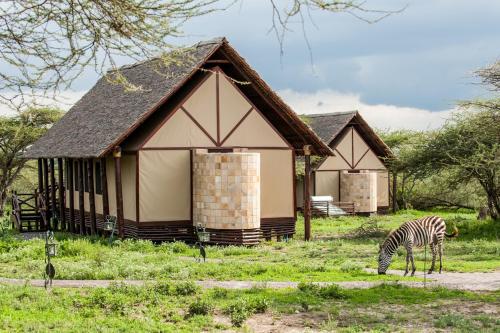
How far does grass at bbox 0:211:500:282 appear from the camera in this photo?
55.1 ft

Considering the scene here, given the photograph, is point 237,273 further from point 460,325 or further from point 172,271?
point 460,325

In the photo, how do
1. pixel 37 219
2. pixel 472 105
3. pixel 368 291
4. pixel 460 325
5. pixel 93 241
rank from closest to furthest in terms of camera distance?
1. pixel 460 325
2. pixel 368 291
3. pixel 93 241
4. pixel 472 105
5. pixel 37 219

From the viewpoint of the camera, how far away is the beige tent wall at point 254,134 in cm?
2617

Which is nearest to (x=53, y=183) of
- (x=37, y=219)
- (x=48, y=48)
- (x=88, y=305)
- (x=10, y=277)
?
(x=37, y=219)

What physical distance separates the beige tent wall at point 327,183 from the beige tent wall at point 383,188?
3754mm

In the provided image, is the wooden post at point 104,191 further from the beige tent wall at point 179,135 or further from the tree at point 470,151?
the tree at point 470,151

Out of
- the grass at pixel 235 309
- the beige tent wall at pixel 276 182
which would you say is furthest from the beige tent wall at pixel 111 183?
the grass at pixel 235 309

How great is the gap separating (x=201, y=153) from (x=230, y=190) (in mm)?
1810

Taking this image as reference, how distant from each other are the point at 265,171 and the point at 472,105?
9.44 meters

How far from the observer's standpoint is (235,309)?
12.3 metres

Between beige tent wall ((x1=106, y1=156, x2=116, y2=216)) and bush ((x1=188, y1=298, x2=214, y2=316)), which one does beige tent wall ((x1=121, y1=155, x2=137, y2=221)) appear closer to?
beige tent wall ((x1=106, y1=156, x2=116, y2=216))

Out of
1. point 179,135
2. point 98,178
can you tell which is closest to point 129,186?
point 179,135

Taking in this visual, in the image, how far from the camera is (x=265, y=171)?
88.6ft

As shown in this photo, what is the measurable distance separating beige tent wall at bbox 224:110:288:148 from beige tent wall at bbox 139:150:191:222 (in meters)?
1.81
